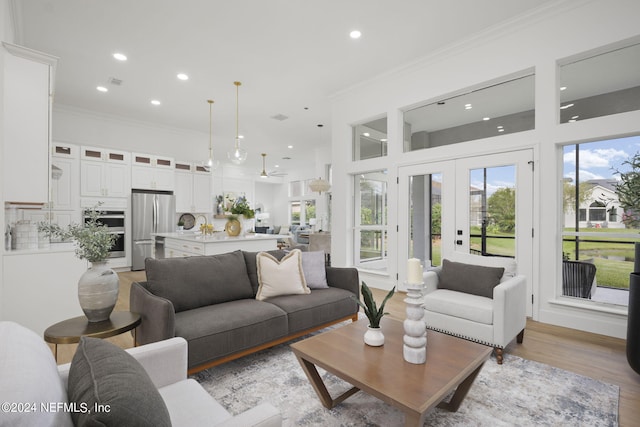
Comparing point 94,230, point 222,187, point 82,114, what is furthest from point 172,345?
point 222,187

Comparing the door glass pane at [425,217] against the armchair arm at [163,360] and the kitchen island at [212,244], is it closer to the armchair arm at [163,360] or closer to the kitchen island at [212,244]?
the kitchen island at [212,244]

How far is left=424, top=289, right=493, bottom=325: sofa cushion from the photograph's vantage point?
2.62 metres

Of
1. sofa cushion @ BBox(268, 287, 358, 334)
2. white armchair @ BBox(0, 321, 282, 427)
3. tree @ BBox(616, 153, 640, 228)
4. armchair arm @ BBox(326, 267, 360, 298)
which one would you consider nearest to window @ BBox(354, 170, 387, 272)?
armchair arm @ BBox(326, 267, 360, 298)

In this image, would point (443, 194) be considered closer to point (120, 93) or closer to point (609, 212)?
point (609, 212)

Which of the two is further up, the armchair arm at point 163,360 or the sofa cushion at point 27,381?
the sofa cushion at point 27,381

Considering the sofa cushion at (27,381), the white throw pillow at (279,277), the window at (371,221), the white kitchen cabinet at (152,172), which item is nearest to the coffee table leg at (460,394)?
the white throw pillow at (279,277)

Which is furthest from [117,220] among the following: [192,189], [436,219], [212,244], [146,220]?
[436,219]

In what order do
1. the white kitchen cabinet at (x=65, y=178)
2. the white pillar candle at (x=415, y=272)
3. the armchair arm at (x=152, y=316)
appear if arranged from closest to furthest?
the white pillar candle at (x=415, y=272) → the armchair arm at (x=152, y=316) → the white kitchen cabinet at (x=65, y=178)

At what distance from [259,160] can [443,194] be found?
793 centimetres

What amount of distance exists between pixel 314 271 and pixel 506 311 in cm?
171

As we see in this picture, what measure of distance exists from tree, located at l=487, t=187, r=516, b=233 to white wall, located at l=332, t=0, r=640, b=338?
282 millimetres

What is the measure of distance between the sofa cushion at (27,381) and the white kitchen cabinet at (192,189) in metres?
7.31

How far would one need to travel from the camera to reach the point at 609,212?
3229mm

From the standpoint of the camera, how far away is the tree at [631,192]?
8.63 feet
